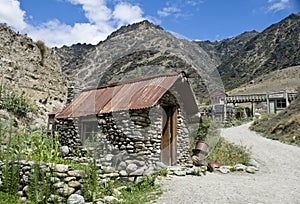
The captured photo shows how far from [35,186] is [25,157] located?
1799 millimetres

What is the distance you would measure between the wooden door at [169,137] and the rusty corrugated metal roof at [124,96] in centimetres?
125

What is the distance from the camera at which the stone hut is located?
10258mm

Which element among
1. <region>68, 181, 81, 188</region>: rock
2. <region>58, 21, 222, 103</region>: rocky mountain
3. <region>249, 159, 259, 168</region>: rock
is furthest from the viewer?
<region>58, 21, 222, 103</region>: rocky mountain

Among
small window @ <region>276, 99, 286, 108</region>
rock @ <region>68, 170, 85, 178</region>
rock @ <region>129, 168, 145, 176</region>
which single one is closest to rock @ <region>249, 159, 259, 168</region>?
rock @ <region>129, 168, 145, 176</region>

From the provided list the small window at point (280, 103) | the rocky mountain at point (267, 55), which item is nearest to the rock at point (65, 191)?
the small window at point (280, 103)

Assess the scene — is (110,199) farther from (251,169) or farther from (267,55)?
(267,55)

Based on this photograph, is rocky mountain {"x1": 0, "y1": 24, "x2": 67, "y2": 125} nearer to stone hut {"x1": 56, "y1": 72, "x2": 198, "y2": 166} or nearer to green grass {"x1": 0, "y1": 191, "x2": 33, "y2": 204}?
stone hut {"x1": 56, "y1": 72, "x2": 198, "y2": 166}

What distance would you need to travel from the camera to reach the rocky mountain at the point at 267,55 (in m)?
93.7

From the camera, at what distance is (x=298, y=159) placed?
1399cm

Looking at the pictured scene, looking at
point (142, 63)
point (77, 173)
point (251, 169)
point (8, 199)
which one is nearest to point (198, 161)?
point (251, 169)

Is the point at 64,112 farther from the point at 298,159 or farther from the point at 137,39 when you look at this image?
the point at 137,39

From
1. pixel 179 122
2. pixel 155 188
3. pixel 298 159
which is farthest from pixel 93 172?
pixel 298 159

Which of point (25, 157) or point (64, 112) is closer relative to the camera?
point (25, 157)

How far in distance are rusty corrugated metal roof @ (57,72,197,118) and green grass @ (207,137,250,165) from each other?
14.5 feet
